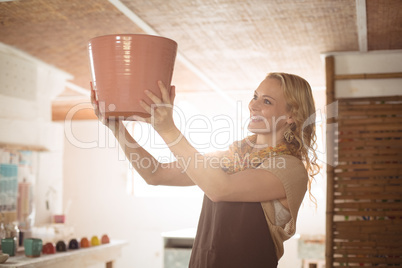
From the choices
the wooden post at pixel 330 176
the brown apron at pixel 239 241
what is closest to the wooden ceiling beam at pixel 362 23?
the wooden post at pixel 330 176

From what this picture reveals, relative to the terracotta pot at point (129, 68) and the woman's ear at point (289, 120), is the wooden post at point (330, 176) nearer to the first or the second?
the woman's ear at point (289, 120)

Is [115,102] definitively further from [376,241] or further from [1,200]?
[376,241]

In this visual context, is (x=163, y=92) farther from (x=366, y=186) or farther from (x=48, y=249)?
(x=366, y=186)

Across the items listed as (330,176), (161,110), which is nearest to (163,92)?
(161,110)

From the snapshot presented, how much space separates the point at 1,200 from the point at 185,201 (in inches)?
110

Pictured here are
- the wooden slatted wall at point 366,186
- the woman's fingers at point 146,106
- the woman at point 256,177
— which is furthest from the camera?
the wooden slatted wall at point 366,186

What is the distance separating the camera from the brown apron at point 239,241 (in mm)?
1604

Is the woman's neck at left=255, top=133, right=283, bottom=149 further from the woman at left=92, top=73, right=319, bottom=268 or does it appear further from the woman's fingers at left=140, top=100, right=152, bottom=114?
the woman's fingers at left=140, top=100, right=152, bottom=114

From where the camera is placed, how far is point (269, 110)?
168cm

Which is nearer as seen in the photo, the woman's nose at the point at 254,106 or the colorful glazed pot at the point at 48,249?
the woman's nose at the point at 254,106

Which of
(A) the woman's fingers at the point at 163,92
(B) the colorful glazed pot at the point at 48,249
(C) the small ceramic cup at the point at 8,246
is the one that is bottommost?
(B) the colorful glazed pot at the point at 48,249

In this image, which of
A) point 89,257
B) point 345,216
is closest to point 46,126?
point 89,257

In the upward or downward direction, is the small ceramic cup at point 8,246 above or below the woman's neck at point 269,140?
below

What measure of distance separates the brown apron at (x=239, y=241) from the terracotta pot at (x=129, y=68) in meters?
0.48
